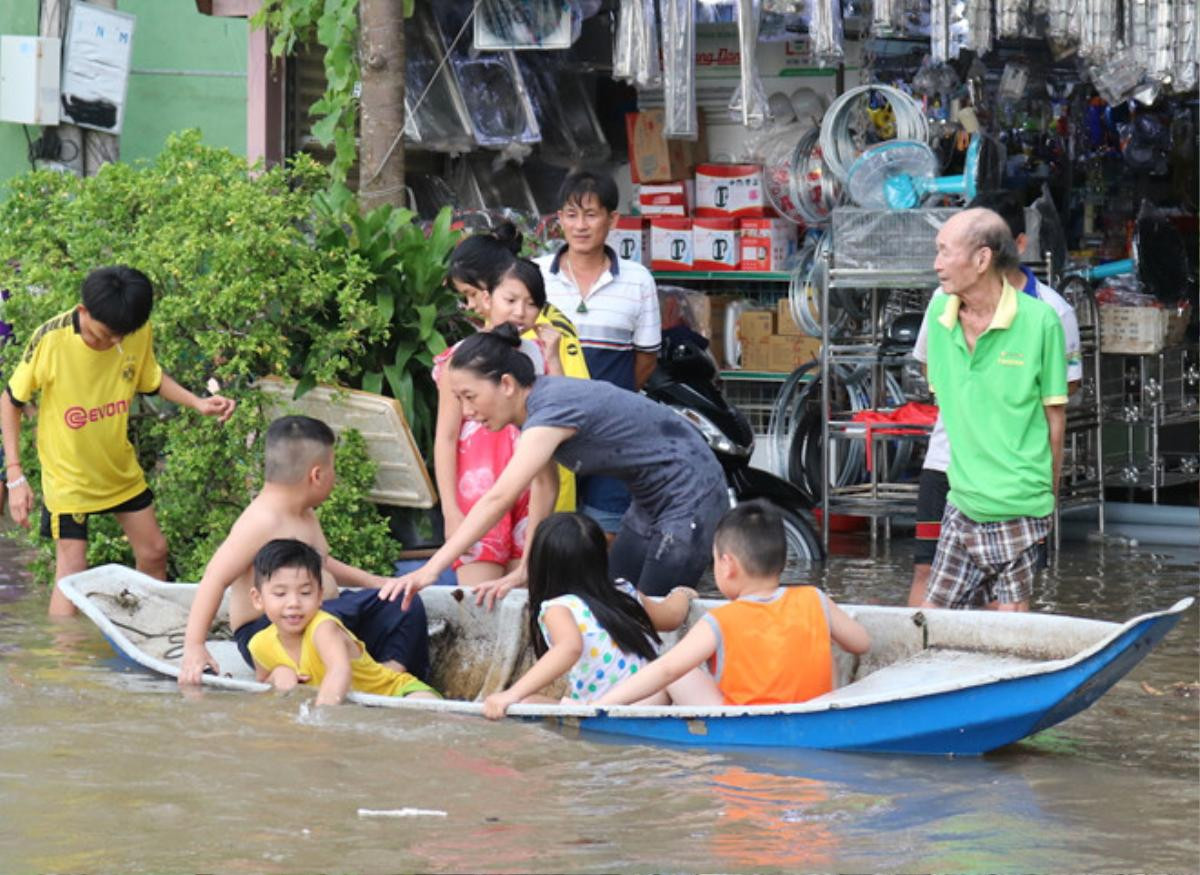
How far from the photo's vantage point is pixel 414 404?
9.52m

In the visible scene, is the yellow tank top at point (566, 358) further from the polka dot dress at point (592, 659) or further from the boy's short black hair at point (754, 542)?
the boy's short black hair at point (754, 542)

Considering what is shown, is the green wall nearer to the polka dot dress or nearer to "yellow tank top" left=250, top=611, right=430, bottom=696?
"yellow tank top" left=250, top=611, right=430, bottom=696

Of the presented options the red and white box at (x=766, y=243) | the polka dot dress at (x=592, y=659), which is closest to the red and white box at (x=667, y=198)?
the red and white box at (x=766, y=243)

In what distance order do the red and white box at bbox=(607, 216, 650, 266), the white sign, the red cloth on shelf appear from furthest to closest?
the white sign, the red and white box at bbox=(607, 216, 650, 266), the red cloth on shelf

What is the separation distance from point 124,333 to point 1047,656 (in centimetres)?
408

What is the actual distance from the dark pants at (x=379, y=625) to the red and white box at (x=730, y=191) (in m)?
5.51

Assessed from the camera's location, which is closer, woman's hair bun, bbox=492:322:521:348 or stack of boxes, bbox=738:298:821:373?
woman's hair bun, bbox=492:322:521:348

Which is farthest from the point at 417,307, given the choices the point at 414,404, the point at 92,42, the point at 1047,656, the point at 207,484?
the point at 92,42

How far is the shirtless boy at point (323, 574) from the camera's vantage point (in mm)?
7594

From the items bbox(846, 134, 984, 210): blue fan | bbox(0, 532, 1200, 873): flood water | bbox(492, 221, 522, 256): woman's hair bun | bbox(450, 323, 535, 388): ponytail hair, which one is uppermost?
bbox(846, 134, 984, 210): blue fan

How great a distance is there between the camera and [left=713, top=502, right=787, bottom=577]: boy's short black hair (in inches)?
267

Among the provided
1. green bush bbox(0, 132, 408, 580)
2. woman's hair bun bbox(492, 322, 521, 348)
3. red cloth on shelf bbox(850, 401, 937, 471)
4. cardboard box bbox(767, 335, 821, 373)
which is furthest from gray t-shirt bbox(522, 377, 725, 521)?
cardboard box bbox(767, 335, 821, 373)

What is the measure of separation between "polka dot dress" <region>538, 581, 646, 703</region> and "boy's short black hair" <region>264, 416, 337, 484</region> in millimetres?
1113

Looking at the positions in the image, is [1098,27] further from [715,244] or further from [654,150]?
[654,150]
